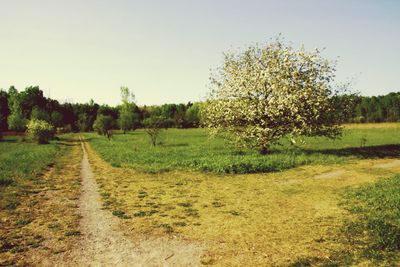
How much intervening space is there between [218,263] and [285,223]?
14.7 ft

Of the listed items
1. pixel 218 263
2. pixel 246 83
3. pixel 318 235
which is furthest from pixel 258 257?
pixel 246 83

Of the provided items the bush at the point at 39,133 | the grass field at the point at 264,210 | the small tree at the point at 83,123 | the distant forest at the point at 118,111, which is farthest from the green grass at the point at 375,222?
the small tree at the point at 83,123

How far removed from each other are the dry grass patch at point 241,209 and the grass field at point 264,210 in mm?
33

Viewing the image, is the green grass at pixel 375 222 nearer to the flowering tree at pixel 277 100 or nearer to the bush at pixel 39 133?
the flowering tree at pixel 277 100

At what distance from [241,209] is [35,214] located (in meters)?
9.04

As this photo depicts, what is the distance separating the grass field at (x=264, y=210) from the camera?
32.9ft

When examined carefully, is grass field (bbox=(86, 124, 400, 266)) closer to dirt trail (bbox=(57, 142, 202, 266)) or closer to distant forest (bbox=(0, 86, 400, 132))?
dirt trail (bbox=(57, 142, 202, 266))

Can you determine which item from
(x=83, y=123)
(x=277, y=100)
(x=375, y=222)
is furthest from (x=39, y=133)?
(x=83, y=123)

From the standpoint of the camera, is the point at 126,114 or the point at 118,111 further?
the point at 118,111

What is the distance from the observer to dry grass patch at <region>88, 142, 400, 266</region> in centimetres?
1043

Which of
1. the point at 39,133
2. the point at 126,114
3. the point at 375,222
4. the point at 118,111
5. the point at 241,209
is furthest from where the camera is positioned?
the point at 118,111

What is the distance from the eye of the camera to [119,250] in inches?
408

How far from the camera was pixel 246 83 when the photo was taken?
111 feet

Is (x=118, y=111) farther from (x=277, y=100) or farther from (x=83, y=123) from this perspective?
(x=277, y=100)
